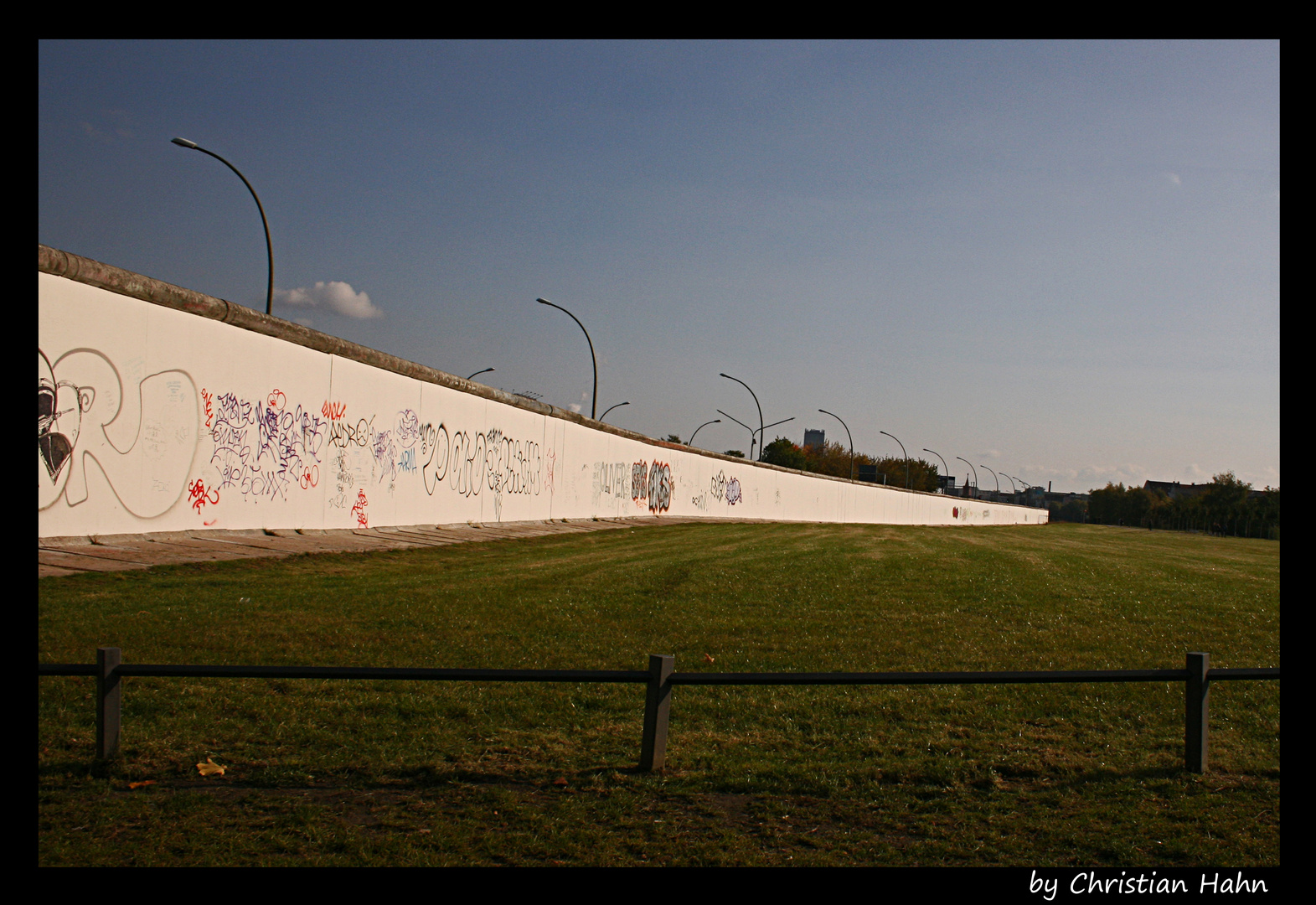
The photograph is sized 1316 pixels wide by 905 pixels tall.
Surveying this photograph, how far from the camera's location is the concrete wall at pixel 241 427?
11578 millimetres

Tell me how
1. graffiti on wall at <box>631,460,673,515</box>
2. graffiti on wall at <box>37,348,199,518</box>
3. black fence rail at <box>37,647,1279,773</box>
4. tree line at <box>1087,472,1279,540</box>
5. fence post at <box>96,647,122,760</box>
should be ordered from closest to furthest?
black fence rail at <box>37,647,1279,773</box> → fence post at <box>96,647,122,760</box> → graffiti on wall at <box>37,348,199,518</box> → graffiti on wall at <box>631,460,673,515</box> → tree line at <box>1087,472,1279,540</box>

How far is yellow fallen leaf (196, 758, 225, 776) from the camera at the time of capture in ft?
18.1

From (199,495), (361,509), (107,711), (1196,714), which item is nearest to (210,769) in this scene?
(107,711)

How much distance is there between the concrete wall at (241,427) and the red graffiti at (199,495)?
0.02 meters

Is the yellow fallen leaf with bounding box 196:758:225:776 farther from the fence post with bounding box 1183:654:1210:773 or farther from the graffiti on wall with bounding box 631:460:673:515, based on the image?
the graffiti on wall with bounding box 631:460:673:515

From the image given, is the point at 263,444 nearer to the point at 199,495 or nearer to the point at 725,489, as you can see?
the point at 199,495

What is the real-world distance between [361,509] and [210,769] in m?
12.7

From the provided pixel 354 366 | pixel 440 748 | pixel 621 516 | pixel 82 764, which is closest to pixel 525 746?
pixel 440 748

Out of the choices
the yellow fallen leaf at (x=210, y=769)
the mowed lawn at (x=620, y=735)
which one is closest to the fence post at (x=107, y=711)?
the mowed lawn at (x=620, y=735)

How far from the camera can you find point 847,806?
213 inches

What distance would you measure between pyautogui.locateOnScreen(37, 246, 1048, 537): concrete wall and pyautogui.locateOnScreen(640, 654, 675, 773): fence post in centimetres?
412

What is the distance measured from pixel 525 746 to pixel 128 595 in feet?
18.4

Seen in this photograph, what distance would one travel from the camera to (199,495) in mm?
13859

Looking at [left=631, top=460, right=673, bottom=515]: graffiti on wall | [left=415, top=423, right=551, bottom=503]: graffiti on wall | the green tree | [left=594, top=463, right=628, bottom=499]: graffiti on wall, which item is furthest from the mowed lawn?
the green tree
